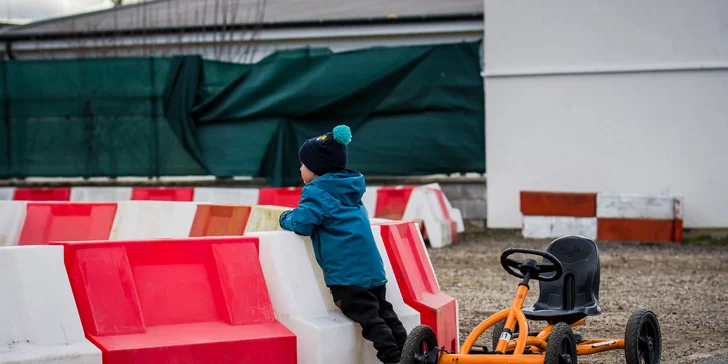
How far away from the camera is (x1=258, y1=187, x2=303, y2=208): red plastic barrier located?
36.8 ft

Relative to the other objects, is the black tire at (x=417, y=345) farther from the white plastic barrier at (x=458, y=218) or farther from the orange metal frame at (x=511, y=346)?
the white plastic barrier at (x=458, y=218)

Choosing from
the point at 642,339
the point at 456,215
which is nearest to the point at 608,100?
the point at 456,215

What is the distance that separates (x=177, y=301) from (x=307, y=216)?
75 cm

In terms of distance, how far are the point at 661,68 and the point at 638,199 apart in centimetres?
195

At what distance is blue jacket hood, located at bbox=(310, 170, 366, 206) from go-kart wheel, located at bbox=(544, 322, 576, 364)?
1.19m

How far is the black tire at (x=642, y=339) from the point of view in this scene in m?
5.14

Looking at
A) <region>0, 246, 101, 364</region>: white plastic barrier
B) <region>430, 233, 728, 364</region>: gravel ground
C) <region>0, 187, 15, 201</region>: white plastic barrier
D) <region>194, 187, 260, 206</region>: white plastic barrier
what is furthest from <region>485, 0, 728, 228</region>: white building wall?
<region>0, 246, 101, 364</region>: white plastic barrier

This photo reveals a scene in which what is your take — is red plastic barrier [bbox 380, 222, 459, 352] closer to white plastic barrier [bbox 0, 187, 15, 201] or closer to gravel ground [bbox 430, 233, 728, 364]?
gravel ground [bbox 430, 233, 728, 364]

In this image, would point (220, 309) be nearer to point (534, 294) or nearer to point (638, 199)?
point (534, 294)

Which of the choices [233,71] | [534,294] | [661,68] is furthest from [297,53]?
[534,294]

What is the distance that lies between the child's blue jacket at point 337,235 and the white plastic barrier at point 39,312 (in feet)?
3.84

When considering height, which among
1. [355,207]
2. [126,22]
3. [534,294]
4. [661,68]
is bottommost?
Answer: [534,294]

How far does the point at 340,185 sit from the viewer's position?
5090 mm

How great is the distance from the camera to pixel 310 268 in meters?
5.00
